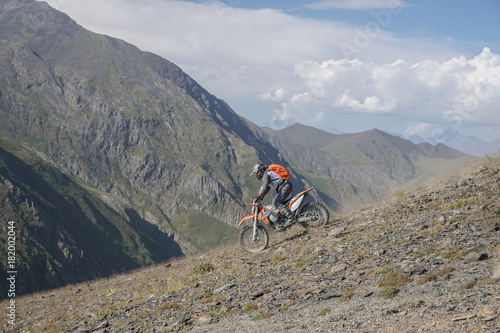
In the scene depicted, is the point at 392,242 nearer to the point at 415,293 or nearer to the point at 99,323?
the point at 415,293

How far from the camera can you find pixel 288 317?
9.94 m

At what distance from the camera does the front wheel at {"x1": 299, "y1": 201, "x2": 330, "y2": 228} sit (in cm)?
1811

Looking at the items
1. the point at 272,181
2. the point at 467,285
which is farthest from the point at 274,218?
the point at 467,285

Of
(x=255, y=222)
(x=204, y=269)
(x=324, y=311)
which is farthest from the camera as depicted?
(x=255, y=222)

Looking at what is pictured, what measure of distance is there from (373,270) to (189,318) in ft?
16.5

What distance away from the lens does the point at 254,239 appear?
60.2 feet

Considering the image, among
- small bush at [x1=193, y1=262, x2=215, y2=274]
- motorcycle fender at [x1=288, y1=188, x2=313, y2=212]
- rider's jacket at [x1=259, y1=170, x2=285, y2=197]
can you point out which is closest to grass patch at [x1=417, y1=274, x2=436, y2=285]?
motorcycle fender at [x1=288, y1=188, x2=313, y2=212]

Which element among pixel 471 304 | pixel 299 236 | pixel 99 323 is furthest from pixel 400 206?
pixel 99 323

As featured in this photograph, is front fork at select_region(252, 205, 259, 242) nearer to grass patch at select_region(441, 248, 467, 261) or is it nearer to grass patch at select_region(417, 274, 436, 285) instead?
grass patch at select_region(441, 248, 467, 261)

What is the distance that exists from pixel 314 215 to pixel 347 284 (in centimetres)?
739

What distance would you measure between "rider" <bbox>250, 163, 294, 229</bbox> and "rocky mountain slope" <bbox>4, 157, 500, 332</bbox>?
1031 millimetres

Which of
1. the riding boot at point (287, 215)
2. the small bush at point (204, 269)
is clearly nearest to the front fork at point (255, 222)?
the riding boot at point (287, 215)

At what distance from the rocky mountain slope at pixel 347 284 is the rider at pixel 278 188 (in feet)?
3.38

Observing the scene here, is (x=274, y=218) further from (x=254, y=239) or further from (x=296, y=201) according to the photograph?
(x=254, y=239)
